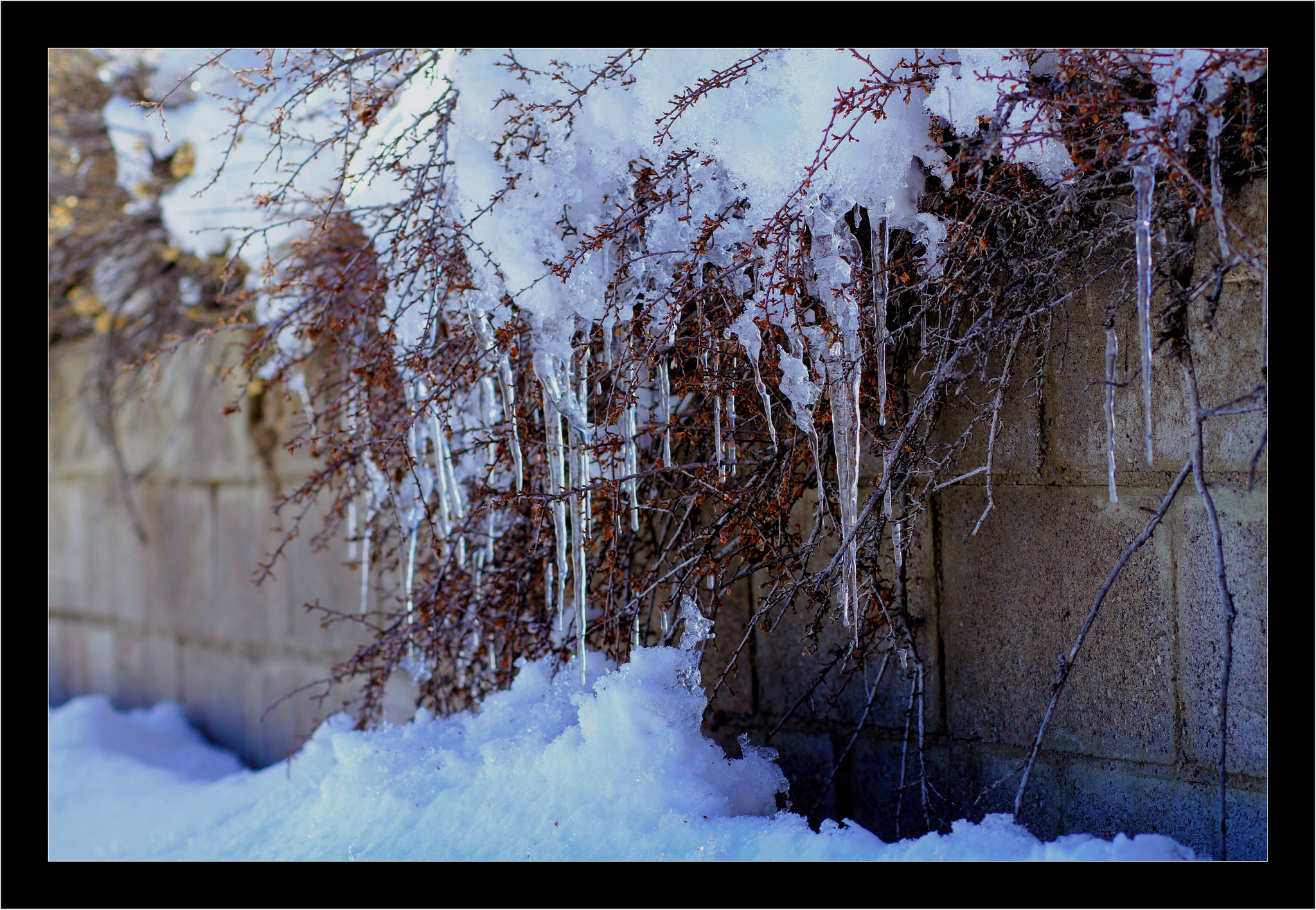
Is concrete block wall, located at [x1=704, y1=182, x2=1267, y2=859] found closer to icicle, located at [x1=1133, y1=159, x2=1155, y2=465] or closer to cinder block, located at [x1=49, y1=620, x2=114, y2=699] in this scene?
icicle, located at [x1=1133, y1=159, x2=1155, y2=465]

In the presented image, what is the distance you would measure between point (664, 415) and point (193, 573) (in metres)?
2.59

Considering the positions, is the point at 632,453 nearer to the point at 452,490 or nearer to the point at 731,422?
the point at 731,422

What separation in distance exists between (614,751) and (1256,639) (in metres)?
1.07

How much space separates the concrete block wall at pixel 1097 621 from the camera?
1.56 m

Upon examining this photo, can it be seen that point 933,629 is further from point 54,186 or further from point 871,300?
point 54,186

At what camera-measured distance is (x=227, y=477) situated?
11.7ft

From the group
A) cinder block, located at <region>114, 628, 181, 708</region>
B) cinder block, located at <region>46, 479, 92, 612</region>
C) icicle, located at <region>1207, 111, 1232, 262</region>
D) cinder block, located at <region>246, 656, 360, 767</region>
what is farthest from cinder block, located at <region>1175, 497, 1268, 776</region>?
cinder block, located at <region>46, 479, 92, 612</region>

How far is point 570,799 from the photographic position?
5.79 ft

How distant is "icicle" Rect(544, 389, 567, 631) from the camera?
1849 mm

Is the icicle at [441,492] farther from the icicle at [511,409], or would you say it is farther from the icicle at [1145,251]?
the icicle at [1145,251]

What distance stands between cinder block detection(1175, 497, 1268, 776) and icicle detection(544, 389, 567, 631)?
3.49 ft

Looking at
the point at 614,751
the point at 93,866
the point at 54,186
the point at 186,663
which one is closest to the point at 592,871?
the point at 614,751

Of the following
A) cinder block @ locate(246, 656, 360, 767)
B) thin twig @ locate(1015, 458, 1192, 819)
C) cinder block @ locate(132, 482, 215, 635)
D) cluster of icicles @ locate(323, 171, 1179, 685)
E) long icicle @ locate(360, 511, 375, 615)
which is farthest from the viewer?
cinder block @ locate(132, 482, 215, 635)

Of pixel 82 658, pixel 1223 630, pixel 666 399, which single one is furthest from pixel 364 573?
pixel 82 658
